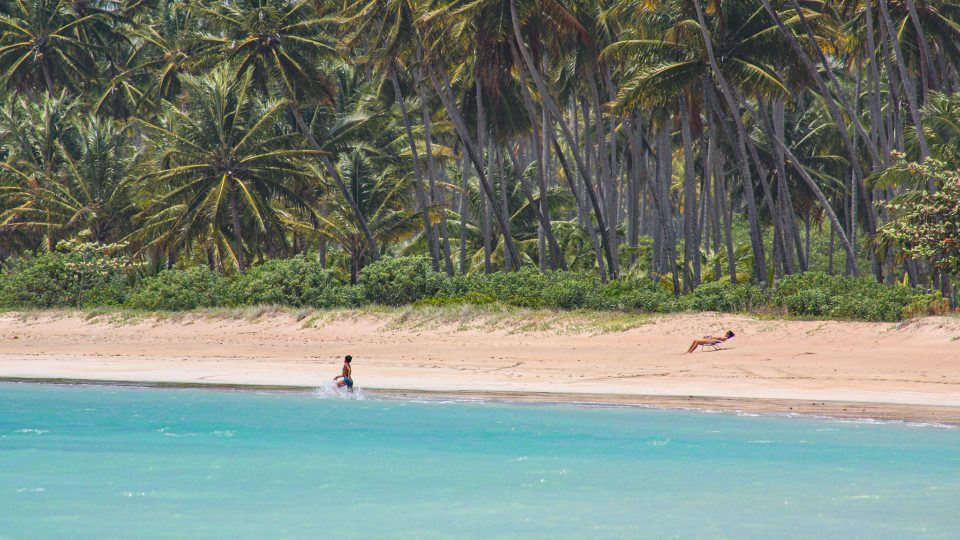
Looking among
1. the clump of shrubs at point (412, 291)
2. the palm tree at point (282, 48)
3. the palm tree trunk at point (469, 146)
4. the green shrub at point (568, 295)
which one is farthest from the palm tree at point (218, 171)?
the green shrub at point (568, 295)

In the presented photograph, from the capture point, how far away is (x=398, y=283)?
3033 centimetres

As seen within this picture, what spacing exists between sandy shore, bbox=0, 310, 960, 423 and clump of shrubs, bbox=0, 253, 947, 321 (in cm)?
111

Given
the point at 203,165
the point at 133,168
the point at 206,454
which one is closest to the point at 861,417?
the point at 206,454

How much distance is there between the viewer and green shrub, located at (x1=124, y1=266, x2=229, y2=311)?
3177 cm

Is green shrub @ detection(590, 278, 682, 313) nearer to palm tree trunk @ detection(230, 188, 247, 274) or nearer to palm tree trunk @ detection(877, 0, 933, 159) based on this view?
palm tree trunk @ detection(877, 0, 933, 159)

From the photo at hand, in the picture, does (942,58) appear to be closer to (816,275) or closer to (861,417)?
(816,275)

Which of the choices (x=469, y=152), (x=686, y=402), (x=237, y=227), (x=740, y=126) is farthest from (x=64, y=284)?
(x=686, y=402)

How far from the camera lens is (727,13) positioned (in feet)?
103

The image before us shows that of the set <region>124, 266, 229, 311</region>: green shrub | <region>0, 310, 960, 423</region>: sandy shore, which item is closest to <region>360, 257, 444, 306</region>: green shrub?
<region>0, 310, 960, 423</region>: sandy shore

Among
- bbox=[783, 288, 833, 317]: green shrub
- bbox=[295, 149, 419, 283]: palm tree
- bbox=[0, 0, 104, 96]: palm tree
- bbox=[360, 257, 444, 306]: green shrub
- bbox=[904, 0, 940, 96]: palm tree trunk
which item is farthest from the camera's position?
bbox=[0, 0, 104, 96]: palm tree

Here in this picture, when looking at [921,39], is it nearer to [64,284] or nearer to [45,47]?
[64,284]

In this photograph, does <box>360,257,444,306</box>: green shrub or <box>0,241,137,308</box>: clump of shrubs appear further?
<box>0,241,137,308</box>: clump of shrubs

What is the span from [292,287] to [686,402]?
17463 millimetres

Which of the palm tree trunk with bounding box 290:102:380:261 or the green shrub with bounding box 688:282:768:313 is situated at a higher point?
the palm tree trunk with bounding box 290:102:380:261
